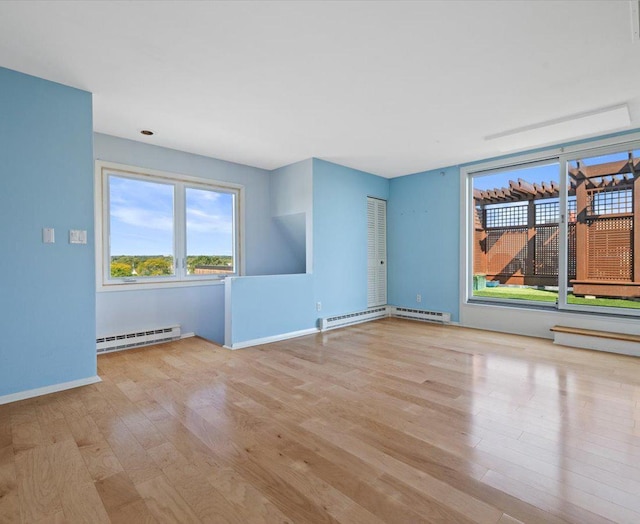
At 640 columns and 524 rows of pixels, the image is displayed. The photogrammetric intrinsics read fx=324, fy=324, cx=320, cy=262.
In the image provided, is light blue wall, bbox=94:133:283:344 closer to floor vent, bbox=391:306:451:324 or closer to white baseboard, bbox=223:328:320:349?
white baseboard, bbox=223:328:320:349

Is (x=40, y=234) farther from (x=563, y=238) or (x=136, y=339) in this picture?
(x=563, y=238)

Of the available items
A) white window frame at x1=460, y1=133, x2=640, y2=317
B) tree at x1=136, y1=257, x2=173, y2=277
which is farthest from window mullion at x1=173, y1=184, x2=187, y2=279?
white window frame at x1=460, y1=133, x2=640, y2=317

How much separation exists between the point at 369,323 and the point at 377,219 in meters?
1.92

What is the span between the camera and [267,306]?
436 centimetres

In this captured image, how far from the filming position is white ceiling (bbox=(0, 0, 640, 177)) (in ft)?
6.43

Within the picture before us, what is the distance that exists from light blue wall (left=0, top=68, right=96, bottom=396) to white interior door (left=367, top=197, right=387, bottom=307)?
4.14m

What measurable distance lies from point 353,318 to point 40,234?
13.8 ft

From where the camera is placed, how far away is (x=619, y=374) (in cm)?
308

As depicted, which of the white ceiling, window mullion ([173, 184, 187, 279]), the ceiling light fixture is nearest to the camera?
the white ceiling

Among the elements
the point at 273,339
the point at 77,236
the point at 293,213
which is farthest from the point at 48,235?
the point at 293,213

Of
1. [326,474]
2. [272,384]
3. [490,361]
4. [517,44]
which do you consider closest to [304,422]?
[326,474]

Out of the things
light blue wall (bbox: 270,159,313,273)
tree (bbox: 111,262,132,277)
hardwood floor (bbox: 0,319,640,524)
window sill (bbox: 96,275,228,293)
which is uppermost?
light blue wall (bbox: 270,159,313,273)

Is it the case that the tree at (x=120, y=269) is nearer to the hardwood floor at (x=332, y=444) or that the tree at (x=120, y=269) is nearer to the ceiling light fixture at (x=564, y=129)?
the hardwood floor at (x=332, y=444)

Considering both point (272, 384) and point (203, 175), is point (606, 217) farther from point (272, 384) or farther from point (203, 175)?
point (203, 175)
